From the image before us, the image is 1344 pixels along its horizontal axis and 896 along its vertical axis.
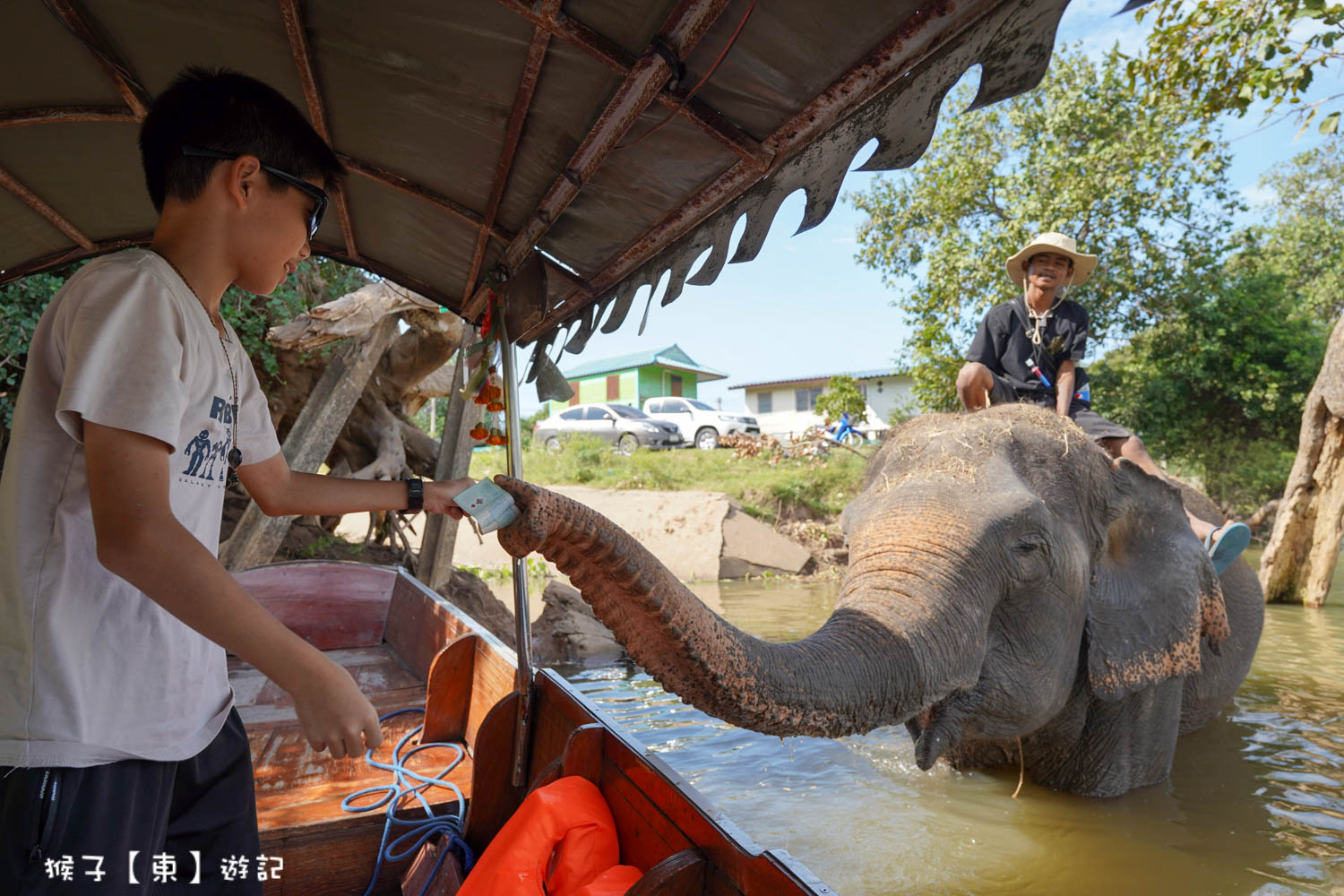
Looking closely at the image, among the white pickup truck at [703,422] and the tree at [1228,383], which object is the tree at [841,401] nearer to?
the white pickup truck at [703,422]

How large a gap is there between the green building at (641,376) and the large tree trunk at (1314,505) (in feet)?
82.2

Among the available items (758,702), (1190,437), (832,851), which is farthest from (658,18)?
(1190,437)

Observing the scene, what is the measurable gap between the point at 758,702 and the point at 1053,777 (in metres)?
3.12

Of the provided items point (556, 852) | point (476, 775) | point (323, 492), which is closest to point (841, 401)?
point (476, 775)

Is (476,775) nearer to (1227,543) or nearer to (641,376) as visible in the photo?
(1227,543)

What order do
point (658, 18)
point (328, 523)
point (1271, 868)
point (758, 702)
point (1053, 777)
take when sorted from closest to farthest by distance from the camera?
point (658, 18)
point (758, 702)
point (1271, 868)
point (1053, 777)
point (328, 523)

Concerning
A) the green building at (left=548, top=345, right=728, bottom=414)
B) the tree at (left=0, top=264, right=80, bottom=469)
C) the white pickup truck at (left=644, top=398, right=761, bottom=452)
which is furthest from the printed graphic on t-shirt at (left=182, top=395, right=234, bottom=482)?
the green building at (left=548, top=345, right=728, bottom=414)

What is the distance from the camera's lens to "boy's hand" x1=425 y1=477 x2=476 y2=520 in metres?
2.24

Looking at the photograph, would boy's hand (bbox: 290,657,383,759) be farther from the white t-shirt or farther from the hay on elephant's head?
the hay on elephant's head

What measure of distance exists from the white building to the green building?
6.93 feet

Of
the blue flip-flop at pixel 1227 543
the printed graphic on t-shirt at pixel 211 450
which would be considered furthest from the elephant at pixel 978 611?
the printed graphic on t-shirt at pixel 211 450

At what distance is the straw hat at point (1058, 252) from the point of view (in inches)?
192

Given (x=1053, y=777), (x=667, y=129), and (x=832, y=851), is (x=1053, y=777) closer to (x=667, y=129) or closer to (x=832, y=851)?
(x=832, y=851)

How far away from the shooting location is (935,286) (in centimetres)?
1549
